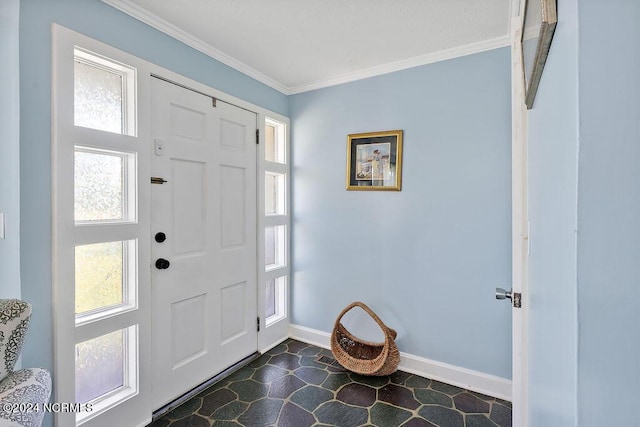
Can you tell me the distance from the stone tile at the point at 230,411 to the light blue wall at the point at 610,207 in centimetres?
199

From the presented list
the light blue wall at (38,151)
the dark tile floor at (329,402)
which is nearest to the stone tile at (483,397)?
the dark tile floor at (329,402)

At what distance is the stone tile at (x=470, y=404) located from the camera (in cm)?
192

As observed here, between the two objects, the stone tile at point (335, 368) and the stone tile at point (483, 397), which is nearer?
the stone tile at point (483, 397)

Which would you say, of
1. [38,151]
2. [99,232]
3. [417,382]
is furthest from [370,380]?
[38,151]

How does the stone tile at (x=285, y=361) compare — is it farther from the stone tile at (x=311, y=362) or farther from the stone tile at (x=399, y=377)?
the stone tile at (x=399, y=377)

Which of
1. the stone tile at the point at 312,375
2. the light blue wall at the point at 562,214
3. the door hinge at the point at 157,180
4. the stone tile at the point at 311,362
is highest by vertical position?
the door hinge at the point at 157,180

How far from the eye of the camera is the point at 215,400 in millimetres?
1984

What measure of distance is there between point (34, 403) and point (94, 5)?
1.81 meters

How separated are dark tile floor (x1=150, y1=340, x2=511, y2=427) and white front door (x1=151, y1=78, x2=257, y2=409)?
0.77 ft

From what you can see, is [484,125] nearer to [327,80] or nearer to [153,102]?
[327,80]

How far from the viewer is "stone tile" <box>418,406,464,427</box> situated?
1.80 m

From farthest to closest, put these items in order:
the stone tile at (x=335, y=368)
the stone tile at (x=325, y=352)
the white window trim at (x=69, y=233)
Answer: the stone tile at (x=325, y=352)
the stone tile at (x=335, y=368)
the white window trim at (x=69, y=233)

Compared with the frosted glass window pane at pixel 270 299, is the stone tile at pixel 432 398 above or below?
below

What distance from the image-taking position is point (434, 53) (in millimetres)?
2250
